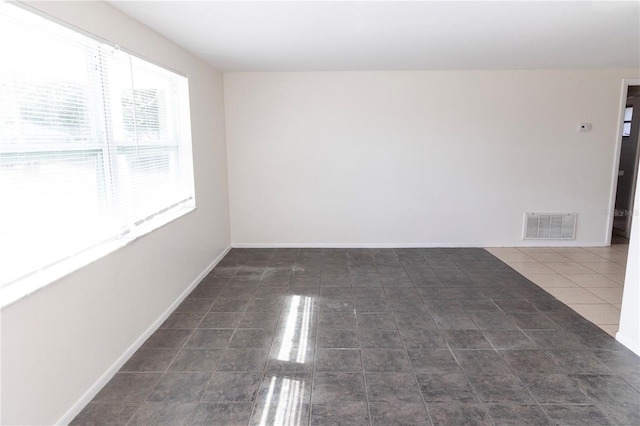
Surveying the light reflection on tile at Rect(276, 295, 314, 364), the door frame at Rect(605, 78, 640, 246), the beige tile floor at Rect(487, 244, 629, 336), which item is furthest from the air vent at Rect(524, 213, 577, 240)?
the light reflection on tile at Rect(276, 295, 314, 364)

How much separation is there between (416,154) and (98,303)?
12.8ft

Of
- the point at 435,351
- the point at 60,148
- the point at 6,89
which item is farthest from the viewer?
the point at 435,351

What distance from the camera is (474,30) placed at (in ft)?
9.62

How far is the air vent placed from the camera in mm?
5105

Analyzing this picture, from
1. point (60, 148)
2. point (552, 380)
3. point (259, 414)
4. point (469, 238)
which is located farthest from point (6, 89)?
point (469, 238)

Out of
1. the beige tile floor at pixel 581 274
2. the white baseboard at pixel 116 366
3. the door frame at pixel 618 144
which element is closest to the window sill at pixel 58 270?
the white baseboard at pixel 116 366

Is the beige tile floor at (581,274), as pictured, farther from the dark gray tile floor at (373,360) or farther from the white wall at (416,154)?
the white wall at (416,154)

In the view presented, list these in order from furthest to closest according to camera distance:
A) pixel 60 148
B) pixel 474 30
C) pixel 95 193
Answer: pixel 474 30 → pixel 95 193 → pixel 60 148

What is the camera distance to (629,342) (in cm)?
268

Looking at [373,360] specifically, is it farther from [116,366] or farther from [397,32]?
[397,32]

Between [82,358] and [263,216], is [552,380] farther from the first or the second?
[263,216]

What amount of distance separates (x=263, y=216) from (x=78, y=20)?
3319mm

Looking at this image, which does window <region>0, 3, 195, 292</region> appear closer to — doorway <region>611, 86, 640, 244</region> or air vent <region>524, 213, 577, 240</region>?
air vent <region>524, 213, 577, 240</region>

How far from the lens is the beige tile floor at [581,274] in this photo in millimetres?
3328
